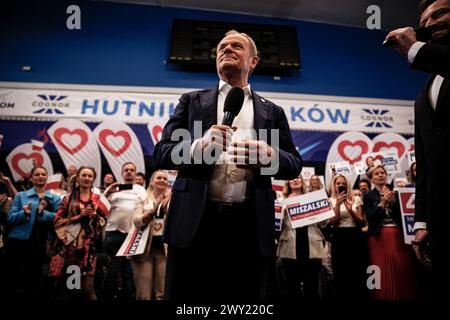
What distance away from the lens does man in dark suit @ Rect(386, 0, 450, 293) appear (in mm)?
1004

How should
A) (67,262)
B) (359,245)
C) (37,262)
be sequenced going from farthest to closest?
(359,245) → (37,262) → (67,262)

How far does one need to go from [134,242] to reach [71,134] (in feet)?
8.74

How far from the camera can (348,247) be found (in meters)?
3.42

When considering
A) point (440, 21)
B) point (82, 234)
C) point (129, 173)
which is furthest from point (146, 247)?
point (440, 21)

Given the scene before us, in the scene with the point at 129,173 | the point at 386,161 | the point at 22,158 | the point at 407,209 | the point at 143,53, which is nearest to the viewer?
the point at 407,209

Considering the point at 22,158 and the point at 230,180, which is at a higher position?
the point at 22,158

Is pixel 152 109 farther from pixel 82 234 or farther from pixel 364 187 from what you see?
pixel 364 187

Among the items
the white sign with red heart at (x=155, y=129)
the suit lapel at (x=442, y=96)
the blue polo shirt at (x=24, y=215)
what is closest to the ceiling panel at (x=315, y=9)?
the white sign with red heart at (x=155, y=129)

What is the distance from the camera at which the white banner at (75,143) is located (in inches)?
193

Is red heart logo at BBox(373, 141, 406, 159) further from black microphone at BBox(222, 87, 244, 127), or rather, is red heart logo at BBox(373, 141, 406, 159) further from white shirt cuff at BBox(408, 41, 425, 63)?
black microphone at BBox(222, 87, 244, 127)

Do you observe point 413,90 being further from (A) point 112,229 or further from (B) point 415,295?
(A) point 112,229
